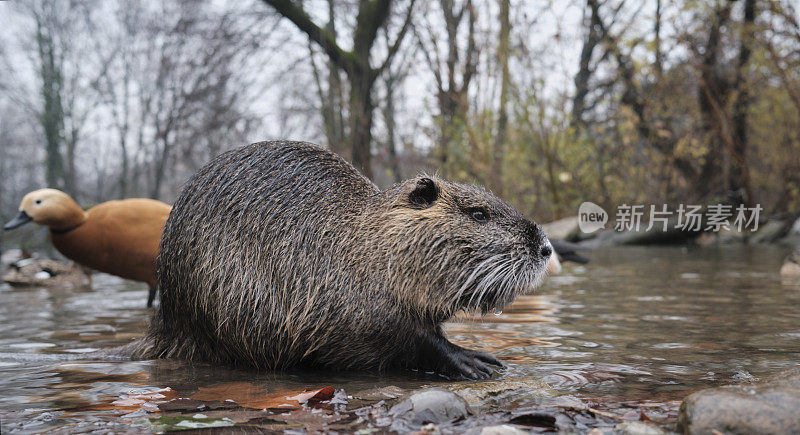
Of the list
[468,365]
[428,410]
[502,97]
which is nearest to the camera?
[428,410]

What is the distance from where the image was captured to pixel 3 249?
1862 cm

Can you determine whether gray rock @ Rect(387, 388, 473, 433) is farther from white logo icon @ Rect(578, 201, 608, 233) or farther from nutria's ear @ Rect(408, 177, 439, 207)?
white logo icon @ Rect(578, 201, 608, 233)

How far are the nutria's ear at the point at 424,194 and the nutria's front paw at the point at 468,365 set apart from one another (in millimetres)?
627

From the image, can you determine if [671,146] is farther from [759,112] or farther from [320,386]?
[320,386]

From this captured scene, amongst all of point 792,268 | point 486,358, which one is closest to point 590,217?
point 792,268

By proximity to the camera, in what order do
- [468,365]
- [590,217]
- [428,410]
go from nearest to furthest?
[428,410]
[468,365]
[590,217]

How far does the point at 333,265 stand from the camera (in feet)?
9.18

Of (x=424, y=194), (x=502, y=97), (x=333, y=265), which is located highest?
(x=502, y=97)

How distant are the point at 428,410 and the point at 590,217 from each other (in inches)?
495

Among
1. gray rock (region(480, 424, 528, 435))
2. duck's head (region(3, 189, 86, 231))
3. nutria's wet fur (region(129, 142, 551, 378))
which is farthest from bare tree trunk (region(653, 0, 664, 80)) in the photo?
gray rock (region(480, 424, 528, 435))

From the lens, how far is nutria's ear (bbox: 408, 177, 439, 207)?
2.84m

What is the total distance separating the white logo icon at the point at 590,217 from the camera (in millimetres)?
13656

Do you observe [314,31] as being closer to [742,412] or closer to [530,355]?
[530,355]

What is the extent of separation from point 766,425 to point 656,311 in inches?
116
